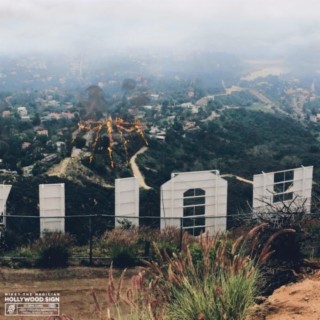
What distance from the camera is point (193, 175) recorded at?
16.9 meters

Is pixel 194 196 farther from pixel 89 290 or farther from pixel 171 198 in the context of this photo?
pixel 89 290

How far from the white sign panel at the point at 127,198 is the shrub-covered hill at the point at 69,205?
1.99 m

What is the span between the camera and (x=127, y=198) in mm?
16547

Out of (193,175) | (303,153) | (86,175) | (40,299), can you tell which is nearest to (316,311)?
(40,299)

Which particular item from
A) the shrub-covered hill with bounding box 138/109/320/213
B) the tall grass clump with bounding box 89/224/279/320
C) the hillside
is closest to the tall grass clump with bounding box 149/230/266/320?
the tall grass clump with bounding box 89/224/279/320

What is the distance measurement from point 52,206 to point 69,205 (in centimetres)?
1021

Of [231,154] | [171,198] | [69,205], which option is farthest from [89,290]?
[231,154]

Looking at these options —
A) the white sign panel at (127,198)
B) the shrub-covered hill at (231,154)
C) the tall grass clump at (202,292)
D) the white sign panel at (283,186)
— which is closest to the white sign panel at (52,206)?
the white sign panel at (127,198)

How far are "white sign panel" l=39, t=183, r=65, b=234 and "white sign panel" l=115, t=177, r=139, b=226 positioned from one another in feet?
5.61

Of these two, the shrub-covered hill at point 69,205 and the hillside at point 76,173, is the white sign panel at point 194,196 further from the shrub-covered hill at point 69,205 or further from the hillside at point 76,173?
the hillside at point 76,173

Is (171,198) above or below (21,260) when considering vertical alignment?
above

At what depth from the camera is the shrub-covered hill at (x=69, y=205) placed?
19.7m

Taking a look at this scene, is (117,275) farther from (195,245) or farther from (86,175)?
(86,175)

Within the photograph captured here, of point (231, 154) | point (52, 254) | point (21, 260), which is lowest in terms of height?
point (21, 260)
